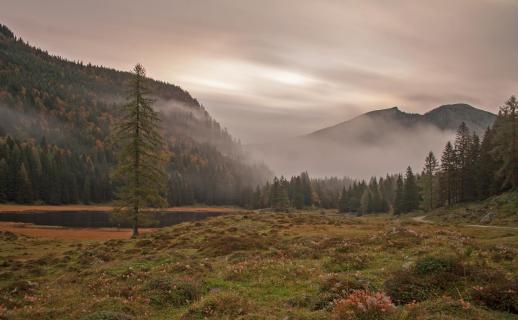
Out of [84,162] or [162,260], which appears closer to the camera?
[162,260]

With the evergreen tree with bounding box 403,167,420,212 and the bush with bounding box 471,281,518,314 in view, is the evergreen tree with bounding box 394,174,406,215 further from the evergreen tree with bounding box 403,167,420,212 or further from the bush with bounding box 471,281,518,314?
the bush with bounding box 471,281,518,314

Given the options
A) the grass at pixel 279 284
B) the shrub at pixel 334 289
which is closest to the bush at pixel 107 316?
the grass at pixel 279 284

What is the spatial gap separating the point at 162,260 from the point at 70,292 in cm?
812

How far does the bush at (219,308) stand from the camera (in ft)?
38.8

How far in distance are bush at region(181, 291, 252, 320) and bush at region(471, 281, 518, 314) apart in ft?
24.1

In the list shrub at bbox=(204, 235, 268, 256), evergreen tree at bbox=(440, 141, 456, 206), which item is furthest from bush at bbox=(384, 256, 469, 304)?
evergreen tree at bbox=(440, 141, 456, 206)

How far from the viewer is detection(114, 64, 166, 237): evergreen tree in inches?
1676

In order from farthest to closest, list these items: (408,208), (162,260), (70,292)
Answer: (408,208)
(162,260)
(70,292)

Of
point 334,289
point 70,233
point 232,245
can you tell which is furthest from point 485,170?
point 334,289

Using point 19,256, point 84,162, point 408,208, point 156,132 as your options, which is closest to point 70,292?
point 19,256

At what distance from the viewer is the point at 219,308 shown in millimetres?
12258

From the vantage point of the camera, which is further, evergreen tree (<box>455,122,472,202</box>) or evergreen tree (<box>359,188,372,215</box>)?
evergreen tree (<box>359,188,372,215</box>)

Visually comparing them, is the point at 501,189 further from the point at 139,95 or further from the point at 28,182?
the point at 28,182

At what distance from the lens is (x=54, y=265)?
26531 mm
